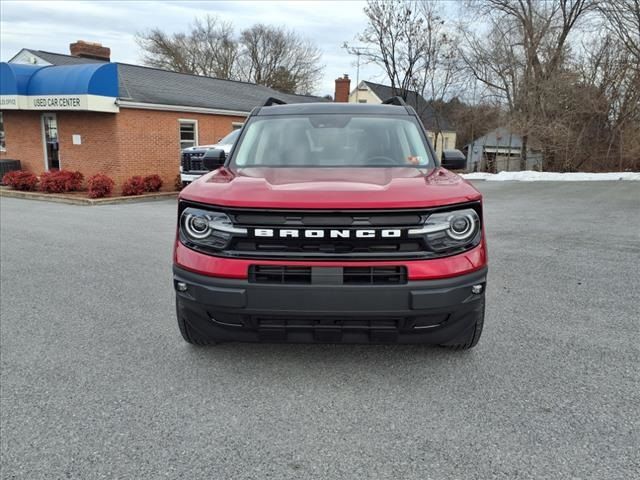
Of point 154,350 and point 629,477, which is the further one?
point 154,350

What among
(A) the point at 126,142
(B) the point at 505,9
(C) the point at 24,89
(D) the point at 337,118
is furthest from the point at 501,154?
(D) the point at 337,118

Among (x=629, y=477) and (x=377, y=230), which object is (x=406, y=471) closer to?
(x=629, y=477)

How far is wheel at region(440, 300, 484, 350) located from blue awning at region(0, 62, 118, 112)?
14.6m

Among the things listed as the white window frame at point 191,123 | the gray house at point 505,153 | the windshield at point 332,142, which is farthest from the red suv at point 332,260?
the gray house at point 505,153

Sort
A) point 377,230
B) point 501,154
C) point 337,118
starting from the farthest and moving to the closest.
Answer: point 501,154 → point 337,118 → point 377,230

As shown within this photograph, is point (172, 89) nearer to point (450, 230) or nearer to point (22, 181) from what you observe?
point (22, 181)

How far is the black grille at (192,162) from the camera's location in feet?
42.9

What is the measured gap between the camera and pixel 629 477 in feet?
7.22

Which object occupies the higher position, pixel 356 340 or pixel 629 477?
pixel 356 340

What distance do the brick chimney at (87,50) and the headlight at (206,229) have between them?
2149 cm

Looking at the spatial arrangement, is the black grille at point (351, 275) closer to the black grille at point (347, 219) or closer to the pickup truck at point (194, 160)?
the black grille at point (347, 219)

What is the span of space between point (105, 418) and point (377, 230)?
189 cm

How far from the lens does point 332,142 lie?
13.1ft

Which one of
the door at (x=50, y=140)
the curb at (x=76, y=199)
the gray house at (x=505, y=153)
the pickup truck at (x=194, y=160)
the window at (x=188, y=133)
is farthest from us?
the gray house at (x=505, y=153)
